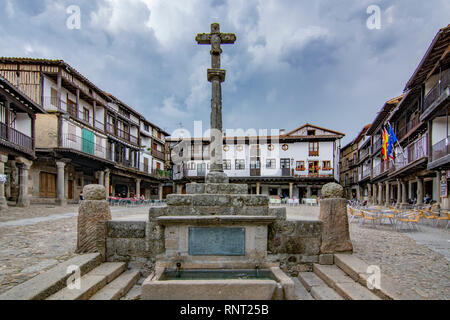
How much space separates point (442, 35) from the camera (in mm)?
11320

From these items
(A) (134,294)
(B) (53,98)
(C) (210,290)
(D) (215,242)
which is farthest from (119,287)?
(B) (53,98)

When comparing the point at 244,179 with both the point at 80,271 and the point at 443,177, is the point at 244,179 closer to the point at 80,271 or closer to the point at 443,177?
the point at 443,177

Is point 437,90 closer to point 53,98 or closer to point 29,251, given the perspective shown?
point 29,251

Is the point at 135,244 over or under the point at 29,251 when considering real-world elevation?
over

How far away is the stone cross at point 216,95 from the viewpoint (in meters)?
5.37

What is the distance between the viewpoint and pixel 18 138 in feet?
44.0

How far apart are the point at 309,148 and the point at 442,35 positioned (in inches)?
758

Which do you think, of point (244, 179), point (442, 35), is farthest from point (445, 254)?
point (244, 179)

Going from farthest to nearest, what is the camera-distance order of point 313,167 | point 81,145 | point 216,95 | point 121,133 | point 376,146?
point 313,167 → point 376,146 → point 121,133 → point 81,145 → point 216,95

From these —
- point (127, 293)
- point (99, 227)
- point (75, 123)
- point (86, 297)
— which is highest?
point (75, 123)

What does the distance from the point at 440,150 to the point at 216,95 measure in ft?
45.6

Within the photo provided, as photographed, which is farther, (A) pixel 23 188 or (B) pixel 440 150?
(A) pixel 23 188

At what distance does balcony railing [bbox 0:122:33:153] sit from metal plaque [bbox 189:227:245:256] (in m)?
13.1

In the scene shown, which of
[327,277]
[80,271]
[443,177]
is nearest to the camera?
[80,271]
